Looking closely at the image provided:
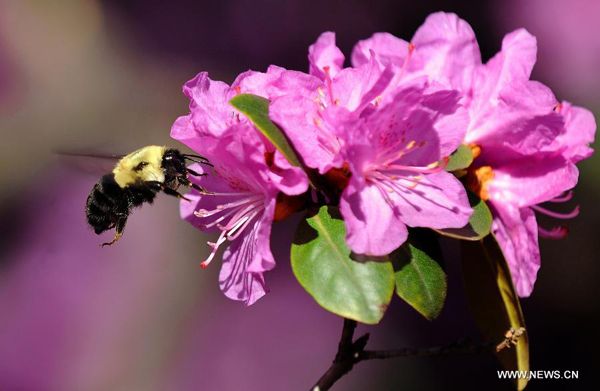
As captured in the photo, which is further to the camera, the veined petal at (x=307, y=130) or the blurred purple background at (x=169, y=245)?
the blurred purple background at (x=169, y=245)

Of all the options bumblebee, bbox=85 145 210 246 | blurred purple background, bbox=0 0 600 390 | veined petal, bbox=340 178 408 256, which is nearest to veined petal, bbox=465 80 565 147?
veined petal, bbox=340 178 408 256

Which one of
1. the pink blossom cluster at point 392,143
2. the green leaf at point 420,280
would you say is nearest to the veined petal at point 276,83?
the pink blossom cluster at point 392,143

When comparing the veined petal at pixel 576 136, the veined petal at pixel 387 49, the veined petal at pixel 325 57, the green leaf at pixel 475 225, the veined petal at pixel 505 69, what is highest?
the veined petal at pixel 325 57

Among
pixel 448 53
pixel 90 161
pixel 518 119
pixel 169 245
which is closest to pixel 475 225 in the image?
pixel 518 119

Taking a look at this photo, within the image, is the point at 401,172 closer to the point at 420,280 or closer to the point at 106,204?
the point at 420,280

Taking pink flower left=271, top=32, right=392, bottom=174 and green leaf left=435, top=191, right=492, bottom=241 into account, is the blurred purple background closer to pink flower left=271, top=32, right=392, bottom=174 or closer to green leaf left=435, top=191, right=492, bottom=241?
green leaf left=435, top=191, right=492, bottom=241

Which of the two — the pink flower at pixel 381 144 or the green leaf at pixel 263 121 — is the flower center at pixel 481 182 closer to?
the pink flower at pixel 381 144
